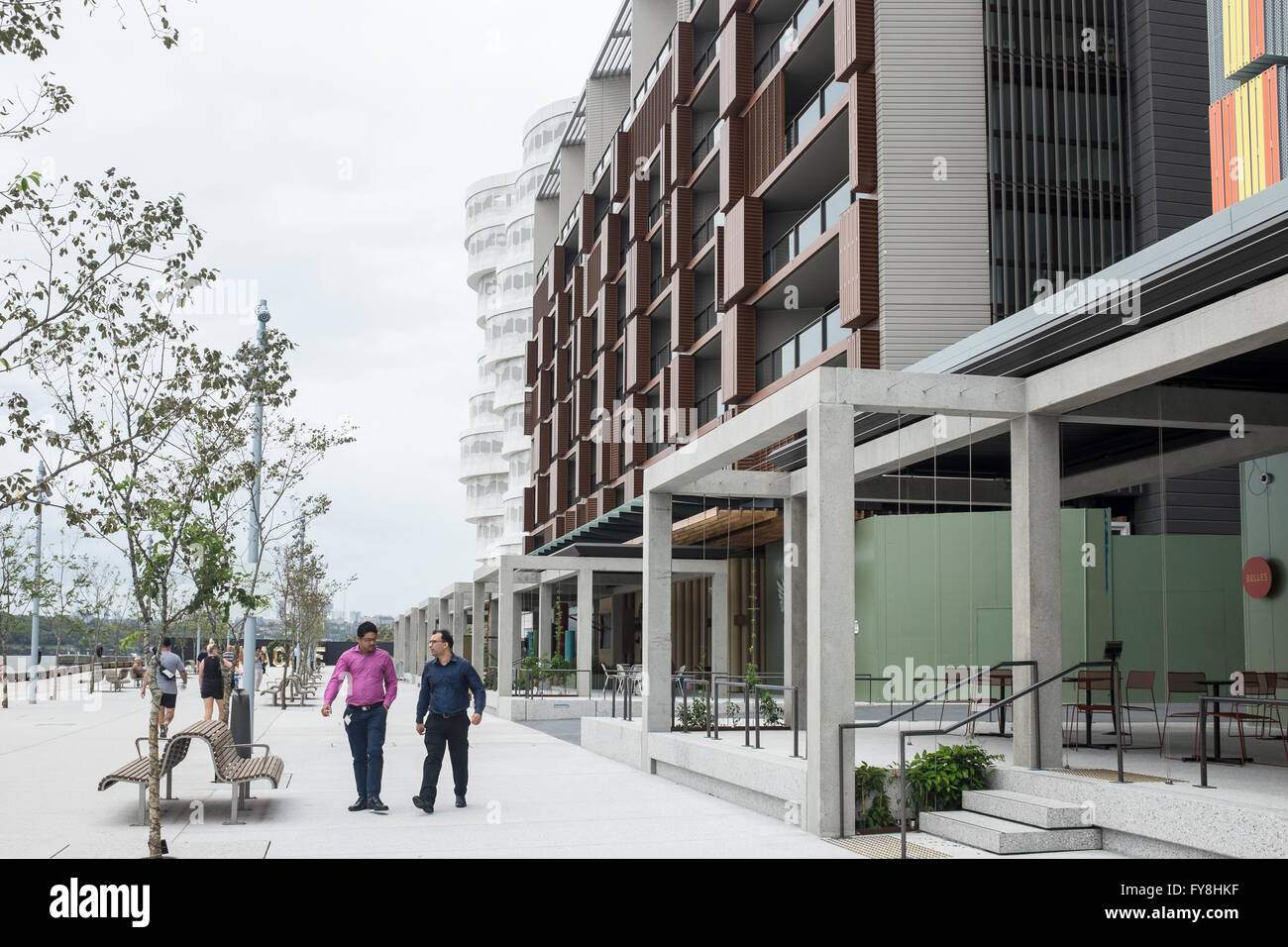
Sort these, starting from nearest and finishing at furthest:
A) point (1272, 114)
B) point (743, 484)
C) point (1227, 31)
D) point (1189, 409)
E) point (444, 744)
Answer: point (444, 744), point (1189, 409), point (743, 484), point (1272, 114), point (1227, 31)

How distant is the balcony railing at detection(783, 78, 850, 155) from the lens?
1168 inches

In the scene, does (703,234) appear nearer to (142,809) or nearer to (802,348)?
(802,348)

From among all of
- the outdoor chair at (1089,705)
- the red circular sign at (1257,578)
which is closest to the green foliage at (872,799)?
the outdoor chair at (1089,705)

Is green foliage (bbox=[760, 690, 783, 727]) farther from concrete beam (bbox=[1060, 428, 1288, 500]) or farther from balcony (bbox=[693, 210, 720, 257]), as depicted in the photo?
balcony (bbox=[693, 210, 720, 257])

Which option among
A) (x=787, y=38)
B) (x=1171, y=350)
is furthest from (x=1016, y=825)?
(x=787, y=38)

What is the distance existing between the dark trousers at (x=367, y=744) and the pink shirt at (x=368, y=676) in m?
0.11

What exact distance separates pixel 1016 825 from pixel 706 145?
108ft

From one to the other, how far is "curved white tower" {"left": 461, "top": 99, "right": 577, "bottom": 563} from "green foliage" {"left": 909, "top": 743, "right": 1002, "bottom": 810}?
79580 mm

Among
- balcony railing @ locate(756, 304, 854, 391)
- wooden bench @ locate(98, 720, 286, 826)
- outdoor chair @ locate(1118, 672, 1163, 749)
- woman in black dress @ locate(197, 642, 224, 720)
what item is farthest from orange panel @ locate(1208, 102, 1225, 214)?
wooden bench @ locate(98, 720, 286, 826)

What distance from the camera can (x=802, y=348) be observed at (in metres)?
30.6

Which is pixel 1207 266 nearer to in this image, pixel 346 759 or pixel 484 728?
pixel 346 759

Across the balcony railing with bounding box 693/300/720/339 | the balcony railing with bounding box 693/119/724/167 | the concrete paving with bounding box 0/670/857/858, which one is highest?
the balcony railing with bounding box 693/119/724/167

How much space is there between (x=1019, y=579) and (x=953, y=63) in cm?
1992
